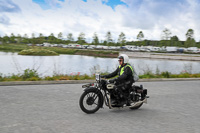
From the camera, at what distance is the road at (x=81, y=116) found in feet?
15.0

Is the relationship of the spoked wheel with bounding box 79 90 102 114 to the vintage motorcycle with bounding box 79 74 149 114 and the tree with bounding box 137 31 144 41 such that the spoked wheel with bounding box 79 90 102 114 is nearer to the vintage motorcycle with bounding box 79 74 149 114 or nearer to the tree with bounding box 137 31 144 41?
the vintage motorcycle with bounding box 79 74 149 114

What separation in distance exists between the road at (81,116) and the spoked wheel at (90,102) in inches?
6.1

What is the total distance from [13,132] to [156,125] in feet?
10.3

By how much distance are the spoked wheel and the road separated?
16 cm

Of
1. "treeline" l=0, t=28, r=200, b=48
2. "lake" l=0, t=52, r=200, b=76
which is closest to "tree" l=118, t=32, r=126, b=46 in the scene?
"treeline" l=0, t=28, r=200, b=48

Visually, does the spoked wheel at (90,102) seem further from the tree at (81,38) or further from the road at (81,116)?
the tree at (81,38)

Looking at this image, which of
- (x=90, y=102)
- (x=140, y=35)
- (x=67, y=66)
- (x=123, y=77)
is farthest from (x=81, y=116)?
(x=140, y=35)

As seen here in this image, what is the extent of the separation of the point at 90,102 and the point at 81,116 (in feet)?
1.47

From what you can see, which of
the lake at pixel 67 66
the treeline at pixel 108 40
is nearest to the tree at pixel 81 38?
the treeline at pixel 108 40

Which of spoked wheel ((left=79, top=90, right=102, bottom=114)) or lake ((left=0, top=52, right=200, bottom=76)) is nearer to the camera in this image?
spoked wheel ((left=79, top=90, right=102, bottom=114))

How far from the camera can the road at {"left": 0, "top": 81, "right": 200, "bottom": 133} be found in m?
4.57

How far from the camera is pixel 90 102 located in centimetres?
570

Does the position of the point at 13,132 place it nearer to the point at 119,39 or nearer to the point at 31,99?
the point at 31,99

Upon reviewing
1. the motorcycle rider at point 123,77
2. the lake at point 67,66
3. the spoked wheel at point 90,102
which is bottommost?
the spoked wheel at point 90,102
